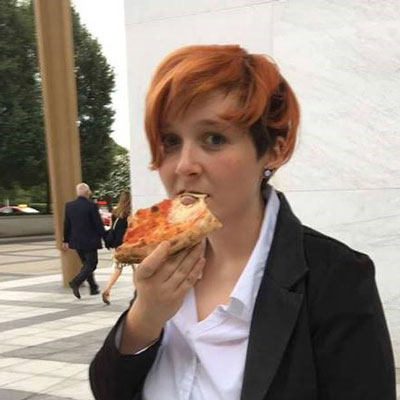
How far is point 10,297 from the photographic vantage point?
36.6ft

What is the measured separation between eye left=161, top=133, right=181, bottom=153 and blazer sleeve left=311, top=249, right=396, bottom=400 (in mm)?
442

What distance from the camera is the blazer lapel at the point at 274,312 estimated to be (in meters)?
1.19

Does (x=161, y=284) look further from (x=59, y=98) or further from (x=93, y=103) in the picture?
(x=93, y=103)

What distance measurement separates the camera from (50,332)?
778 centimetres

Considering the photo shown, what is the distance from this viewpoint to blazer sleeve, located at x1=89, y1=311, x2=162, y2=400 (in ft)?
4.33

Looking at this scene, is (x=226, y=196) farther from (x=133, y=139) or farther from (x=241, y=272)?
(x=133, y=139)

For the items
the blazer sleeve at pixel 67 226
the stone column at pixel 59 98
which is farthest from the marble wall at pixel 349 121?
the stone column at pixel 59 98

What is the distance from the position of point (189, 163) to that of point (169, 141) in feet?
0.38

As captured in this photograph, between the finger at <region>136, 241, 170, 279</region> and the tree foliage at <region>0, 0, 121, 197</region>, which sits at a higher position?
the finger at <region>136, 241, 170, 279</region>

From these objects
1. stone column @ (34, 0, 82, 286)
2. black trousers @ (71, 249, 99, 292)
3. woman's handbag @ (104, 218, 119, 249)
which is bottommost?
black trousers @ (71, 249, 99, 292)

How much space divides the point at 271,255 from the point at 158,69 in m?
0.49

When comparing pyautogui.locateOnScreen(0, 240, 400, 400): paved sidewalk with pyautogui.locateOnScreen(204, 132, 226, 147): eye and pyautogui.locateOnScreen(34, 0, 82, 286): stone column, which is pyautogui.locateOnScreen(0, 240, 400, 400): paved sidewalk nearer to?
pyautogui.locateOnScreen(34, 0, 82, 286): stone column

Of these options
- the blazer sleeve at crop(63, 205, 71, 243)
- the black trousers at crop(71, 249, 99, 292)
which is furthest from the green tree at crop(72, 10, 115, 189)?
the black trousers at crop(71, 249, 99, 292)

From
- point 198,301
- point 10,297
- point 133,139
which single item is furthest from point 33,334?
point 198,301
